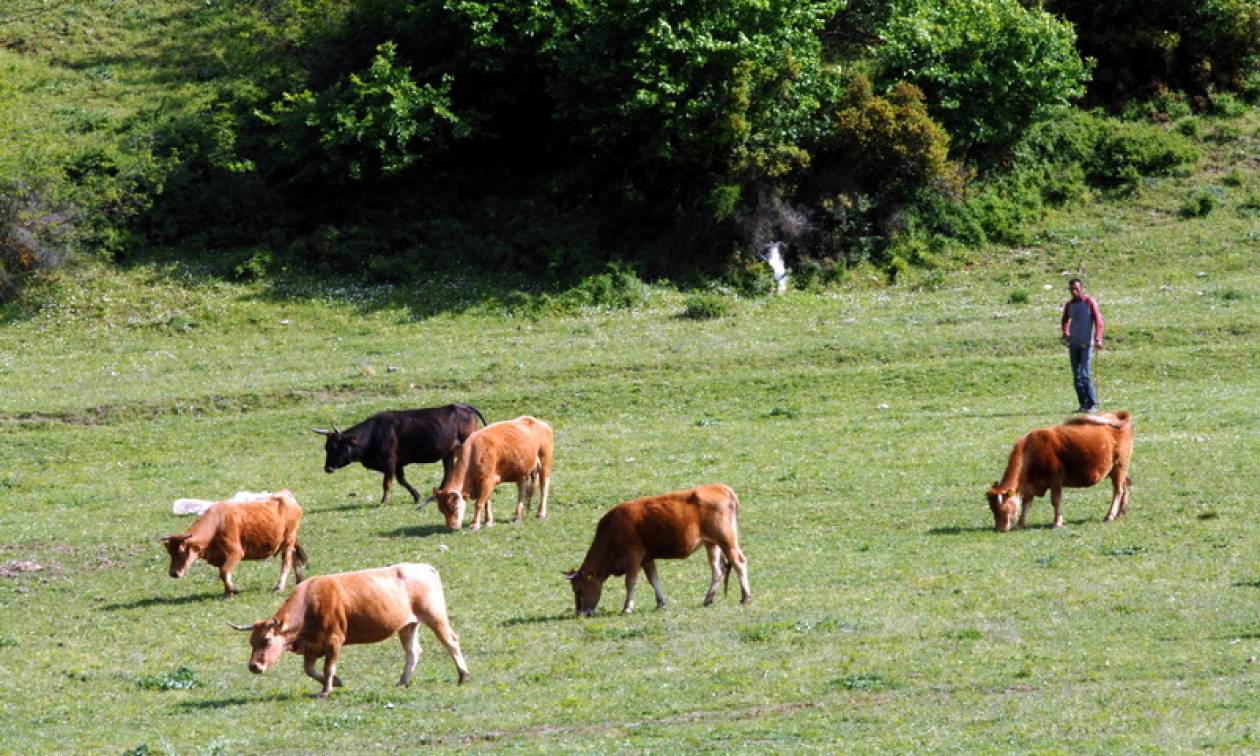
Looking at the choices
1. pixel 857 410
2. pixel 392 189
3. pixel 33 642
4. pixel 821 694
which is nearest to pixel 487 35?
pixel 392 189

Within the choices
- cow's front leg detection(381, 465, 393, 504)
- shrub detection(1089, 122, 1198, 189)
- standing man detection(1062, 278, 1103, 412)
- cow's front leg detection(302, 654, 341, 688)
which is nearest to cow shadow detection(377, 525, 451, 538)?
cow's front leg detection(381, 465, 393, 504)

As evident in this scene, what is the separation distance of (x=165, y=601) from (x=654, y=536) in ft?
22.7

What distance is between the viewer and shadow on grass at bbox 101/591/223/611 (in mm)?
21953

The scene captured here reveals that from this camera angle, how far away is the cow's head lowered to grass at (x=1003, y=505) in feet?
76.0

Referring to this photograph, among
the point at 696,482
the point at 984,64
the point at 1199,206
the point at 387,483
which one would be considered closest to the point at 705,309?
the point at 984,64

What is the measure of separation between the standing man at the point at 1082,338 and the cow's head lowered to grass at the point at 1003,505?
9.10 metres

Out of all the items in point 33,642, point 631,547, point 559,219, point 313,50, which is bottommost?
point 33,642

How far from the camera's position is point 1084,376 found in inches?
1261

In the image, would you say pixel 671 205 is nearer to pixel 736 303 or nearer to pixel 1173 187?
pixel 736 303

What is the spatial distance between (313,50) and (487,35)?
825 centimetres

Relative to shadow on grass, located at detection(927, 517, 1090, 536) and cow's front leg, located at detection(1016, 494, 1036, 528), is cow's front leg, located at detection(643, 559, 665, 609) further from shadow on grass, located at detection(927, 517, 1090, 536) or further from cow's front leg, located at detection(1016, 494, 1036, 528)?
cow's front leg, located at detection(1016, 494, 1036, 528)

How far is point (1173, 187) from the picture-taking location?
5331 centimetres

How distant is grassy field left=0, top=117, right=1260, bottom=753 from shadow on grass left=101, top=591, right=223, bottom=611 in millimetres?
110

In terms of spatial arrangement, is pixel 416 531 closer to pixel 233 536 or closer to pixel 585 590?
pixel 233 536
